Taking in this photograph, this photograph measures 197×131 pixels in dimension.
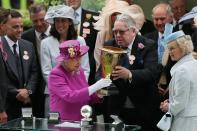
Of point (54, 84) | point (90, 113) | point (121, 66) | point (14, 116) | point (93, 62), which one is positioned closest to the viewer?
point (90, 113)

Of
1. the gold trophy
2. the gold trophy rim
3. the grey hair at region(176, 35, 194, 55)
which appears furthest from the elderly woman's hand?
the grey hair at region(176, 35, 194, 55)

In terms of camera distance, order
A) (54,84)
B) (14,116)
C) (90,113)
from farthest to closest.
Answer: (14,116) → (54,84) → (90,113)

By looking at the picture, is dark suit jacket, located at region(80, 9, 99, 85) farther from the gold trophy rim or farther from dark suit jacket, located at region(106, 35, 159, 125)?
the gold trophy rim

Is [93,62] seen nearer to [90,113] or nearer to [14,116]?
[14,116]

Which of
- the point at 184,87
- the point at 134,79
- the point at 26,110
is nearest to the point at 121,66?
the point at 134,79

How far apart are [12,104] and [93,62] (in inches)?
45.2

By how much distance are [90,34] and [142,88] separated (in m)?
1.45

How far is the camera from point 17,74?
6.27 metres

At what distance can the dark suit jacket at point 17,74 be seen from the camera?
6215 mm

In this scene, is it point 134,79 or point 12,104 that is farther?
point 12,104

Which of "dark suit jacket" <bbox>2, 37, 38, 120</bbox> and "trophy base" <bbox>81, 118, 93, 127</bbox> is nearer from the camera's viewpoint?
"trophy base" <bbox>81, 118, 93, 127</bbox>

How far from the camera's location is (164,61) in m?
6.27

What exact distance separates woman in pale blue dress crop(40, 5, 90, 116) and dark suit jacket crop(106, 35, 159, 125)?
0.73m

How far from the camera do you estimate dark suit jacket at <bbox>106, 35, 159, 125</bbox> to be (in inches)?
224
